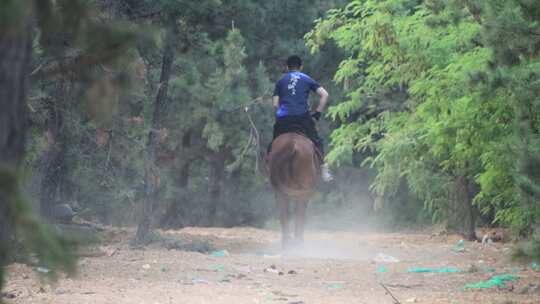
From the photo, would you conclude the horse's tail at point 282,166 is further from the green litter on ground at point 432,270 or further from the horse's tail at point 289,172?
the green litter on ground at point 432,270

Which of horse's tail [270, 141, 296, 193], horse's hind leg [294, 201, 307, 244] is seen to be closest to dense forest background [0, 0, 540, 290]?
horse's tail [270, 141, 296, 193]

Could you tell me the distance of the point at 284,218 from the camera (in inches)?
597

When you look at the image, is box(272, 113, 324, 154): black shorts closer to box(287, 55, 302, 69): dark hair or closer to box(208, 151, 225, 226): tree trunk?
box(287, 55, 302, 69): dark hair

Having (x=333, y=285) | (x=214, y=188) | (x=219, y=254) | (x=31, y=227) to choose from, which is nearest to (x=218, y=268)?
(x=333, y=285)

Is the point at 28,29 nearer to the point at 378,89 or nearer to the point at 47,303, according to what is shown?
the point at 47,303

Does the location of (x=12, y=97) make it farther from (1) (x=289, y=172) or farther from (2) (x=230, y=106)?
(2) (x=230, y=106)

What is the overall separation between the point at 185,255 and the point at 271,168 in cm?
238

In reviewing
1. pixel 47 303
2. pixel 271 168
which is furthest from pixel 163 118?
pixel 47 303

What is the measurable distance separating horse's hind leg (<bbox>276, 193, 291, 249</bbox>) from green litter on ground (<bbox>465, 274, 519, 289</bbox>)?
4.40 m

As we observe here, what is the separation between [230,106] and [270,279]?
15269mm

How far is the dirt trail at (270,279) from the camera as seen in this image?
8797mm

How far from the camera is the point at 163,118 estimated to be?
14828mm

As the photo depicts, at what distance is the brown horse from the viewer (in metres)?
14.7

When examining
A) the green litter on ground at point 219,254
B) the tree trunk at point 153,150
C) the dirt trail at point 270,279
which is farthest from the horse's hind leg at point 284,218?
the tree trunk at point 153,150
